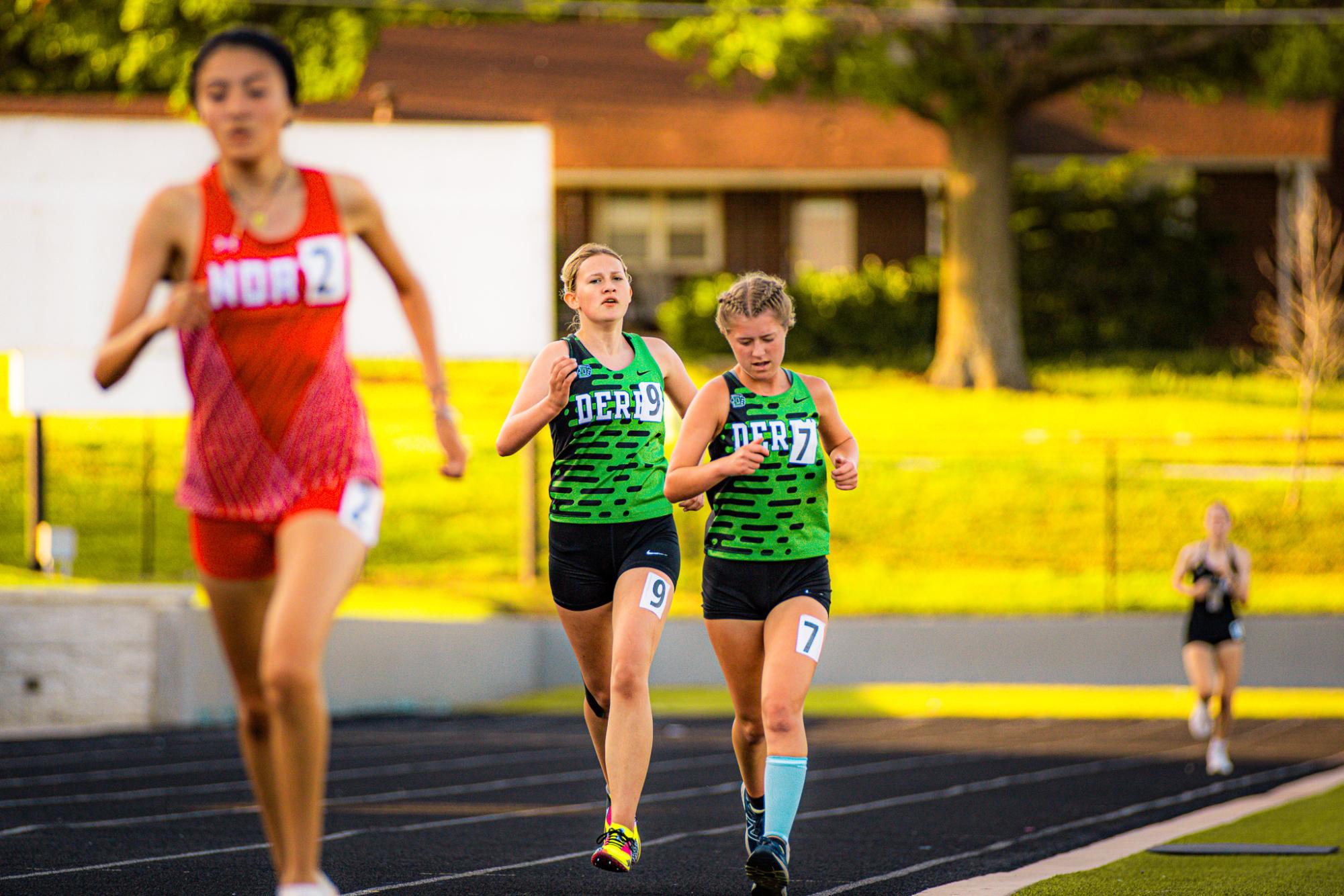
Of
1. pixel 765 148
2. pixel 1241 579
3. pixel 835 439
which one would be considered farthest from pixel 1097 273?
pixel 835 439

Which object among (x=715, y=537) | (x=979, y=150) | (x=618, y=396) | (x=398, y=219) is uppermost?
(x=979, y=150)

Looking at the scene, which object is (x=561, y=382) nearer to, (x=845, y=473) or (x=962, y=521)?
(x=845, y=473)

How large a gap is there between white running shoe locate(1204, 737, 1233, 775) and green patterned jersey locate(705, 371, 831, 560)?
23.1 ft

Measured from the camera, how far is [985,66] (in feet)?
96.4

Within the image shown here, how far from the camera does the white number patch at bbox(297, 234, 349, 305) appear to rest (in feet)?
15.6

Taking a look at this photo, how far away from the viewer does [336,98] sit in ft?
109

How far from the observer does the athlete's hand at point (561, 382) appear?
6.62 m

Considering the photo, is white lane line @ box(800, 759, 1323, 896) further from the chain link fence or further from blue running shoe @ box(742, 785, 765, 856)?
the chain link fence

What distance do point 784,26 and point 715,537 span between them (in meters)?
19.6

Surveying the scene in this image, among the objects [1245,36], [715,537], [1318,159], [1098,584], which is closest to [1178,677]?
[1098,584]

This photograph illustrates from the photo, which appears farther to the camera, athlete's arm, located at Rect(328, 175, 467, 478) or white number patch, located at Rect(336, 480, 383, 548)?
athlete's arm, located at Rect(328, 175, 467, 478)

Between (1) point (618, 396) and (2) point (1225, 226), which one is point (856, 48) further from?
(1) point (618, 396)

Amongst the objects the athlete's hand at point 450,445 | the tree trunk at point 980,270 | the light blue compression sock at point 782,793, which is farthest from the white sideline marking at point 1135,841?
the tree trunk at point 980,270

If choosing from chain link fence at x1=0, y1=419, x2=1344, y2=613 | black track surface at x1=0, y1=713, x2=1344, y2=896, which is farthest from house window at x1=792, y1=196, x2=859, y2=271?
black track surface at x1=0, y1=713, x2=1344, y2=896
